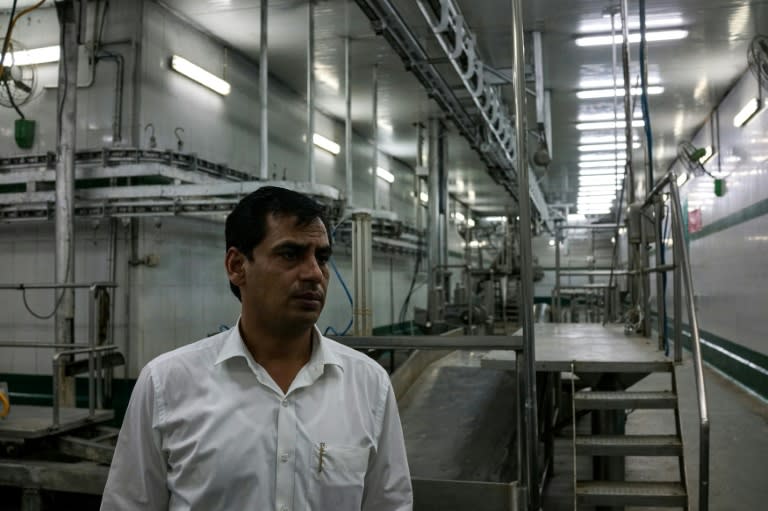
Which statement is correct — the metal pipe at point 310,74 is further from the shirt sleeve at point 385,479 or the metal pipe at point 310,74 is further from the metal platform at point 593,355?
the shirt sleeve at point 385,479

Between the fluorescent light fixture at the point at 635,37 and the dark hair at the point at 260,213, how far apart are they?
7.34 meters

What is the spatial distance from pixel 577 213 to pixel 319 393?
2381cm

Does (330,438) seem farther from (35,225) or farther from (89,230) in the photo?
(35,225)

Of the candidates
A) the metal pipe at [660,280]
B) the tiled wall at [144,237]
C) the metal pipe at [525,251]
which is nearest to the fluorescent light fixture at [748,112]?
the metal pipe at [660,280]

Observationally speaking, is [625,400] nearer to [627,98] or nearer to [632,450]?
[632,450]

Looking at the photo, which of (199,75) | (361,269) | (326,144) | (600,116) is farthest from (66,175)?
(600,116)

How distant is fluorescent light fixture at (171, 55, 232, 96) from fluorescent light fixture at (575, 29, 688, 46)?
4680 mm

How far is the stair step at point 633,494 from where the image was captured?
9.91ft

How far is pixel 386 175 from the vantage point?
46.8 ft

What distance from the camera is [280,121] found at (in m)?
9.68

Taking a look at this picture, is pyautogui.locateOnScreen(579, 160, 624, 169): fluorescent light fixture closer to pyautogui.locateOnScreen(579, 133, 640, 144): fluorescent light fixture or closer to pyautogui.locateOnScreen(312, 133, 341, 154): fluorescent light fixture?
pyautogui.locateOnScreen(579, 133, 640, 144): fluorescent light fixture

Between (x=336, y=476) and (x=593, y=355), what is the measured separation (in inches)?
109

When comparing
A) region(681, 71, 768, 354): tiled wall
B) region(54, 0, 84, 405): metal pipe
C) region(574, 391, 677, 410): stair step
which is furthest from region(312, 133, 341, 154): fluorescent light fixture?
region(574, 391, 677, 410): stair step

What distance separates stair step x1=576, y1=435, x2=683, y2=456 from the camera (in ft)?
10.5
